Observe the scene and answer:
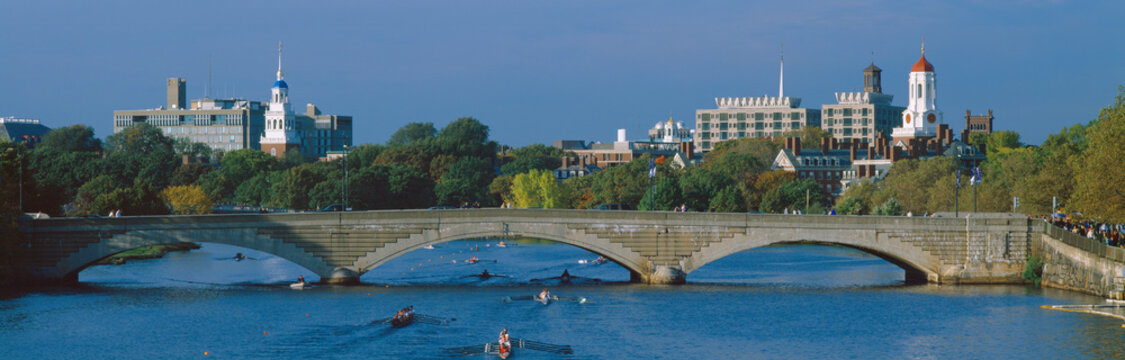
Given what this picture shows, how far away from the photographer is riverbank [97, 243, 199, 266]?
101650 mm

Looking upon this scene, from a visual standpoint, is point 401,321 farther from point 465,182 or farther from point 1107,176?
point 465,182

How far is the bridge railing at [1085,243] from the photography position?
6991 cm

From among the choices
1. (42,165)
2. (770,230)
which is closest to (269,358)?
(770,230)

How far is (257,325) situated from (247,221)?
45.8 feet

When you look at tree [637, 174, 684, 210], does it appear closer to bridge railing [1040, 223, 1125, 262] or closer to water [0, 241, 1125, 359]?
water [0, 241, 1125, 359]

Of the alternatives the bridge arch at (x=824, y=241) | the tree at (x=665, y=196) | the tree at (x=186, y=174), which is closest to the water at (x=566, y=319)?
the bridge arch at (x=824, y=241)

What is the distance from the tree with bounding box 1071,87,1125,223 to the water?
183 inches

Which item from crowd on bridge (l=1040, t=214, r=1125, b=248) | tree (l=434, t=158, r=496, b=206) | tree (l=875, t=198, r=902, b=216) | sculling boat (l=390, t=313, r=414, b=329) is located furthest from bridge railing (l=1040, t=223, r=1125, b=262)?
tree (l=434, t=158, r=496, b=206)

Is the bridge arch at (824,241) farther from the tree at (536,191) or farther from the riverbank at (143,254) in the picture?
the tree at (536,191)

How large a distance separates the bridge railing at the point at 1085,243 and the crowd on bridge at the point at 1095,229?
0.89 m

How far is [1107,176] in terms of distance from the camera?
73812mm

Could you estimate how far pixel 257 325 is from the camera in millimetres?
66688

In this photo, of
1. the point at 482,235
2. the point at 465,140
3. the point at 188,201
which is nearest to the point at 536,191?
the point at 465,140

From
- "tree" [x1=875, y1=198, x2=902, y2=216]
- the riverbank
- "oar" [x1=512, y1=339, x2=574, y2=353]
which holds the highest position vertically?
"tree" [x1=875, y1=198, x2=902, y2=216]
